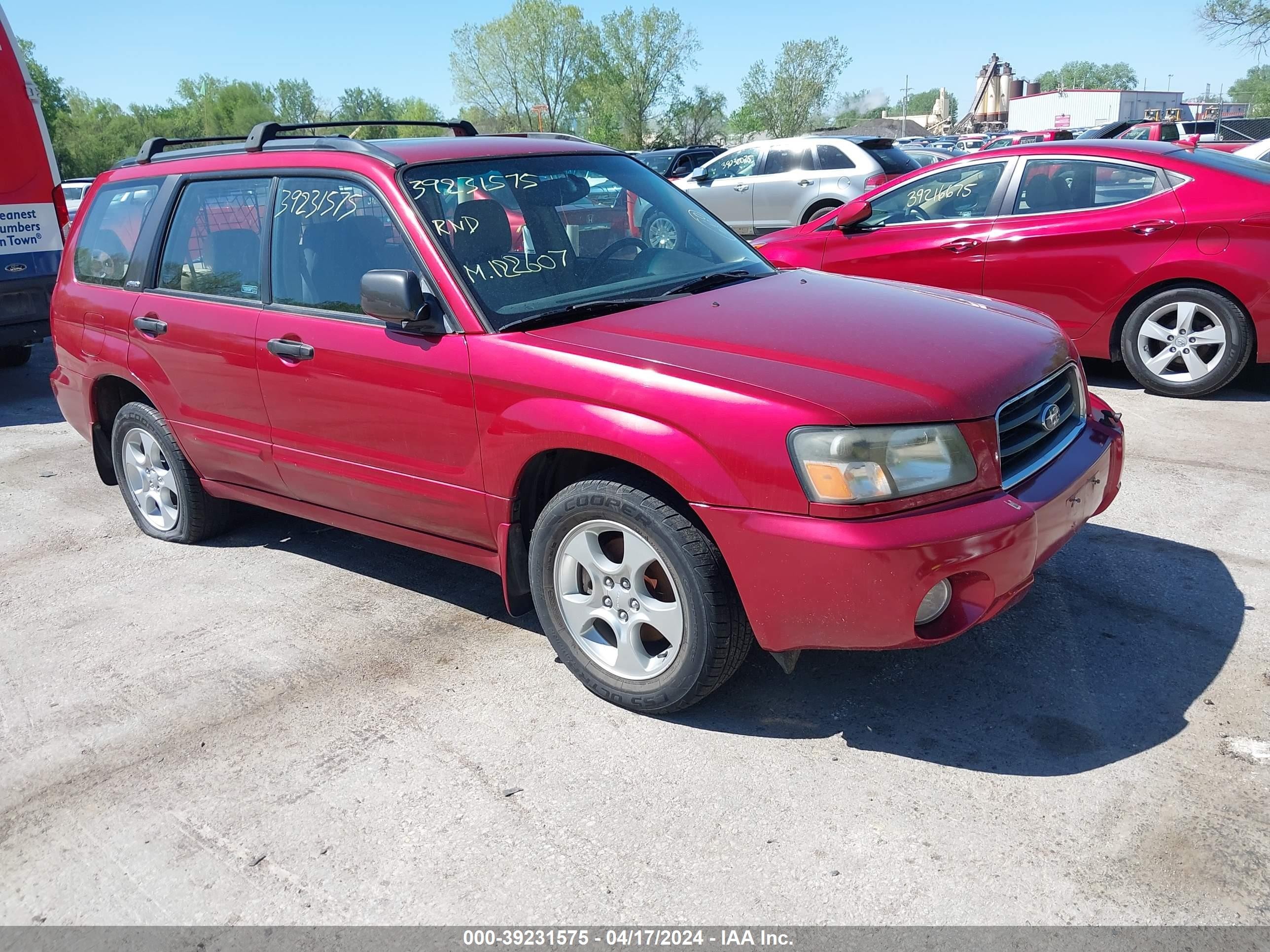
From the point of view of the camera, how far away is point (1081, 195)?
22.8 ft

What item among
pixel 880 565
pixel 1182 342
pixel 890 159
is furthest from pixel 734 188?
pixel 880 565

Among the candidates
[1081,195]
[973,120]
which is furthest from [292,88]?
[1081,195]

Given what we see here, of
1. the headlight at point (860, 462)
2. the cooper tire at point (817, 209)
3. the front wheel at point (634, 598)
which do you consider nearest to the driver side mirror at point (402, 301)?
the front wheel at point (634, 598)

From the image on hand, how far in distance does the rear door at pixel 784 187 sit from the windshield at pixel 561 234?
949 cm

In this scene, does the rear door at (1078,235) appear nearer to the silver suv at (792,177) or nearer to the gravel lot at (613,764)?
the gravel lot at (613,764)

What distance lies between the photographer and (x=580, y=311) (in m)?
3.53

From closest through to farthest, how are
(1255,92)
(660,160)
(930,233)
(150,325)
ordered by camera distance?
(150,325), (930,233), (660,160), (1255,92)

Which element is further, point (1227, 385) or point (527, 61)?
point (527, 61)

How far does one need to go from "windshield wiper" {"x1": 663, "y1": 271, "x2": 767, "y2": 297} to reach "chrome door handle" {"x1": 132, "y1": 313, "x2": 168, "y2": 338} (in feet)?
7.56

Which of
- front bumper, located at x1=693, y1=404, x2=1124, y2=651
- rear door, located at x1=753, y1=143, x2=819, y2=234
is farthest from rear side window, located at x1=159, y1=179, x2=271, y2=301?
rear door, located at x1=753, y1=143, x2=819, y2=234

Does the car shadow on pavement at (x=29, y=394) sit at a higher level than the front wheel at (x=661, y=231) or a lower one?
lower

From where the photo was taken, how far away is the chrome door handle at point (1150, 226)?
6.54 metres

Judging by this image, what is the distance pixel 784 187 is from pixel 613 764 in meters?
11.6

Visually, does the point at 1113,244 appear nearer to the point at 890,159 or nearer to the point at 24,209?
the point at 890,159
